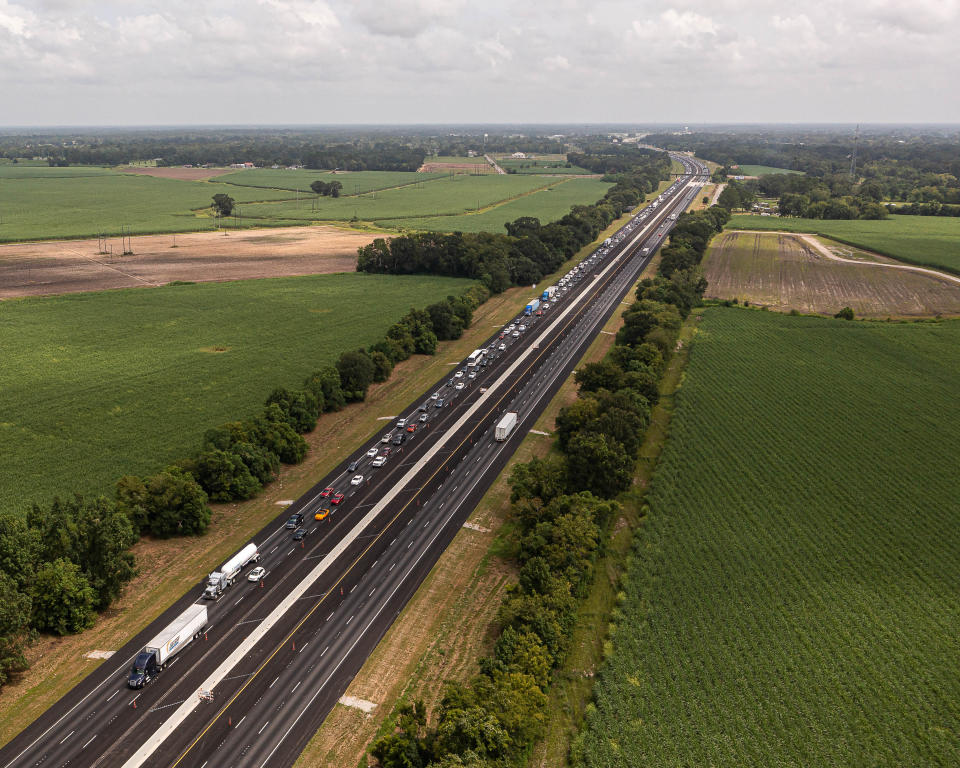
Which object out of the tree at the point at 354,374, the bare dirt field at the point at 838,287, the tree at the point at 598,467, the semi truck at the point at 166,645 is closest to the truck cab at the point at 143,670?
the semi truck at the point at 166,645

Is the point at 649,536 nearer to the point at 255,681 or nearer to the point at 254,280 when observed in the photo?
the point at 255,681

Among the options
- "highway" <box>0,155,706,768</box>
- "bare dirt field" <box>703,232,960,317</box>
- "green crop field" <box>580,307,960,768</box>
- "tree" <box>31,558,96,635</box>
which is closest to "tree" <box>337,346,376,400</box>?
"highway" <box>0,155,706,768</box>

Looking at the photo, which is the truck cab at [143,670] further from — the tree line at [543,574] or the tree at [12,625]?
the tree line at [543,574]

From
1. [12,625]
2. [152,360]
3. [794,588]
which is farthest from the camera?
[152,360]

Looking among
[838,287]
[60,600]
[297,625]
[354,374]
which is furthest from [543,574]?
[838,287]

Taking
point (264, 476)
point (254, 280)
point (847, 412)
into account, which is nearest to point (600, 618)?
point (264, 476)

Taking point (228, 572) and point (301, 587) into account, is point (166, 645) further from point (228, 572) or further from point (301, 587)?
point (301, 587)
